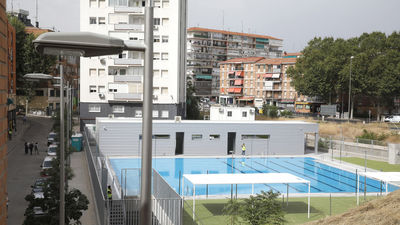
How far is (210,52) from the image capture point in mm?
118250

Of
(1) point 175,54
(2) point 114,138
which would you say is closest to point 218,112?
(1) point 175,54

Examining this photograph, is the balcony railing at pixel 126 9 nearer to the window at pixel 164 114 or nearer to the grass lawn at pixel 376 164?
the window at pixel 164 114

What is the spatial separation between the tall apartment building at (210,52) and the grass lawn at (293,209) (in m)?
87.3

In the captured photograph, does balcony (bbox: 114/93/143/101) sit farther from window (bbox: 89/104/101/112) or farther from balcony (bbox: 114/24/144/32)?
balcony (bbox: 114/24/144/32)

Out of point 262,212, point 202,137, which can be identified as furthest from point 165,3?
point 262,212

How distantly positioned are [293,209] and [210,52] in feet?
323

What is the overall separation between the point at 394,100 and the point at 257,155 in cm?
4614

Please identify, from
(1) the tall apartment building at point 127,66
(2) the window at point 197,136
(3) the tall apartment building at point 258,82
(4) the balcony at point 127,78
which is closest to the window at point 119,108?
(1) the tall apartment building at point 127,66

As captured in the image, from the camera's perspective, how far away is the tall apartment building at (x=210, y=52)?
115 metres

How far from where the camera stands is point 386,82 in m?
66.1

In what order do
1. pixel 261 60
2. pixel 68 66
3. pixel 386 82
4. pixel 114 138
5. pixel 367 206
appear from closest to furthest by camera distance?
pixel 367 206 → pixel 114 138 → pixel 386 82 → pixel 68 66 → pixel 261 60

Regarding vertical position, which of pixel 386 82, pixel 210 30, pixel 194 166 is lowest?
pixel 194 166

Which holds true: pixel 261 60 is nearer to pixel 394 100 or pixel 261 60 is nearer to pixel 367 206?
pixel 394 100

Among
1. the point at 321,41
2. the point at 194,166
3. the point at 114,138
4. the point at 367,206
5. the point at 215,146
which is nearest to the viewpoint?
the point at 367,206
